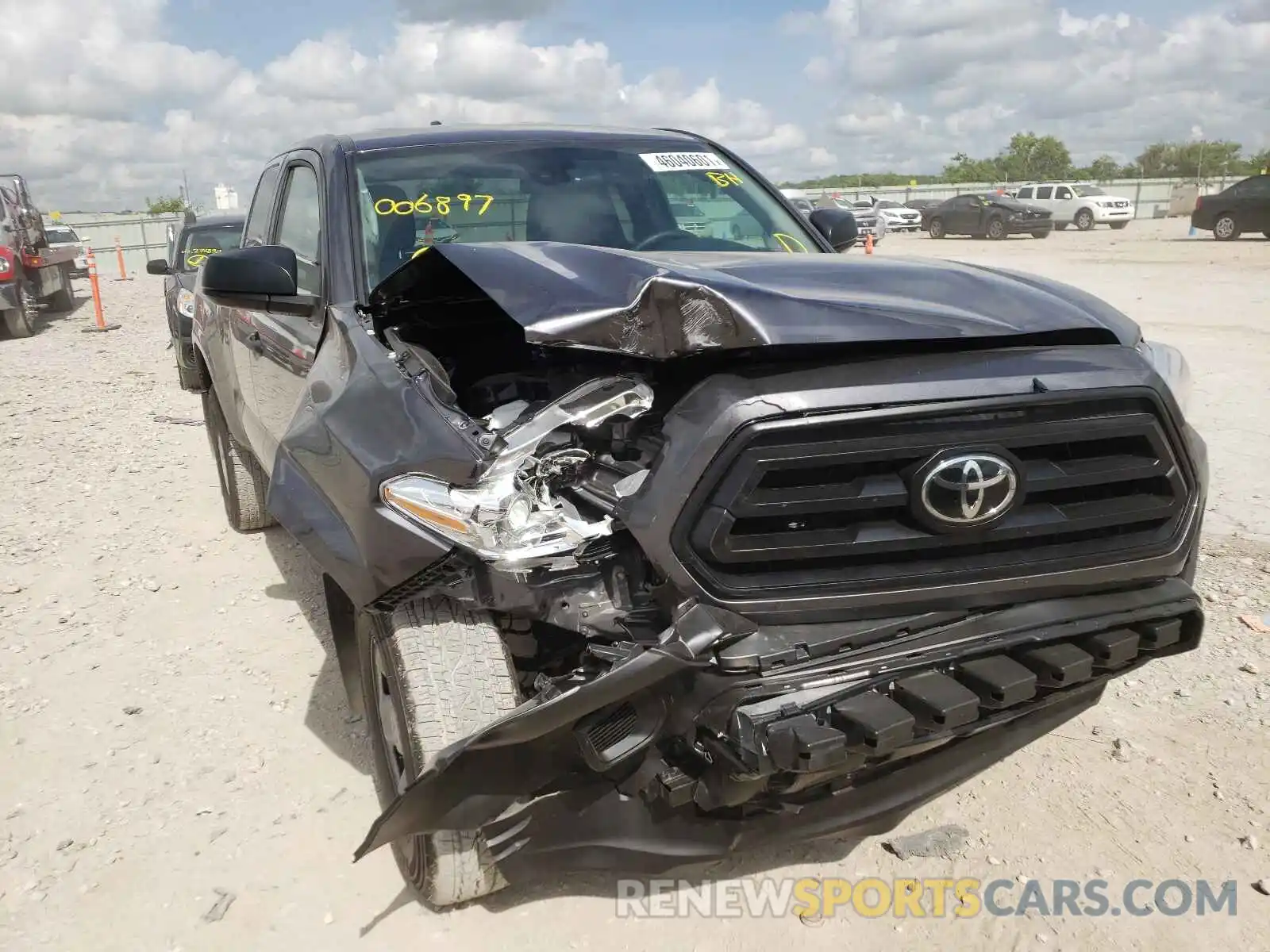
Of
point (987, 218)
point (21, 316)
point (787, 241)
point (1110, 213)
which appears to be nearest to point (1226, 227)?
point (987, 218)

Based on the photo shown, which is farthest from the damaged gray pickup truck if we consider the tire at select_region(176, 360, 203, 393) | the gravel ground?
the tire at select_region(176, 360, 203, 393)

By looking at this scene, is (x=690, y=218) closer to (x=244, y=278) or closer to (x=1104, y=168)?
(x=244, y=278)

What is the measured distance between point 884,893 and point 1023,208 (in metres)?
29.5

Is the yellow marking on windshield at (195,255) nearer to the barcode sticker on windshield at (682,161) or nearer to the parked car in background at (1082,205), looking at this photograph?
the barcode sticker on windshield at (682,161)

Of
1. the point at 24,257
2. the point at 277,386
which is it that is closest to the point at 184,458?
the point at 277,386

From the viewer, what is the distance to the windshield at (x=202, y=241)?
426 inches

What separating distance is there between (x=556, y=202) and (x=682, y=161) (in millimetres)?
659

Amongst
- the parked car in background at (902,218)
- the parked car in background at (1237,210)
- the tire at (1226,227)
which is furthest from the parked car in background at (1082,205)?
the tire at (1226,227)

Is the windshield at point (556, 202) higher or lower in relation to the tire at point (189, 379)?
higher

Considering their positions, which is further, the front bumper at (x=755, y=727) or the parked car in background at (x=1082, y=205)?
the parked car in background at (x=1082, y=205)

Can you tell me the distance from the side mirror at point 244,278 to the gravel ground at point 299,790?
1.43 metres

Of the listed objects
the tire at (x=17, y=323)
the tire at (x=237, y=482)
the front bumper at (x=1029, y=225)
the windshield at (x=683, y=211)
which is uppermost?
the windshield at (x=683, y=211)

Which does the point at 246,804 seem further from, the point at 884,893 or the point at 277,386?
the point at 884,893

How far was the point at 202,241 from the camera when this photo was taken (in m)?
11.1
